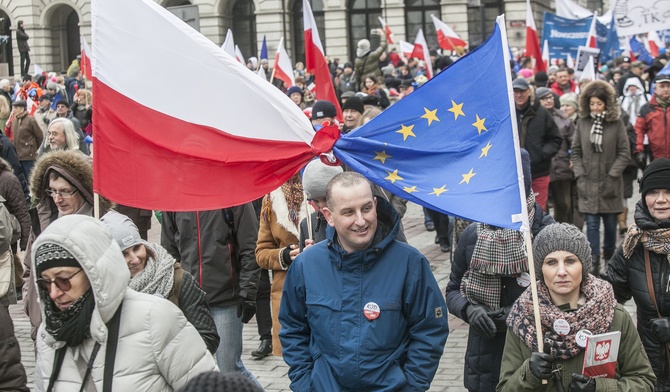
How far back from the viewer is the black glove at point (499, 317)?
5.29 m

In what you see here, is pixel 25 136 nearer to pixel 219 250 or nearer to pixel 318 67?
pixel 318 67

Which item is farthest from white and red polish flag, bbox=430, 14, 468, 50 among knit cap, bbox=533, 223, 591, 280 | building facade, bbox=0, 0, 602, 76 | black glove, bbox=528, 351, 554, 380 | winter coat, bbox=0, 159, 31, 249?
black glove, bbox=528, 351, 554, 380

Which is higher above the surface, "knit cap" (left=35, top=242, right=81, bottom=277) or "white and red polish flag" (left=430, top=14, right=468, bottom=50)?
"white and red polish flag" (left=430, top=14, right=468, bottom=50)

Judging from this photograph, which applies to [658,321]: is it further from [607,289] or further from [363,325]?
[363,325]

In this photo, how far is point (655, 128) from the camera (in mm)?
12055

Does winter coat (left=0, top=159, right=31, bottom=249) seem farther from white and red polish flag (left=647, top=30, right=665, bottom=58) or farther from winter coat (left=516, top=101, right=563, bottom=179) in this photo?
white and red polish flag (left=647, top=30, right=665, bottom=58)

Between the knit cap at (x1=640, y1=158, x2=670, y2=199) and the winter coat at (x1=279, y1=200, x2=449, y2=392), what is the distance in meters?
1.72

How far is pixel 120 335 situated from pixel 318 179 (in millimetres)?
1877

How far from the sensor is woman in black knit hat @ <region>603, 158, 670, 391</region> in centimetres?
545

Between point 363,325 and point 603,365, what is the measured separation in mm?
1014

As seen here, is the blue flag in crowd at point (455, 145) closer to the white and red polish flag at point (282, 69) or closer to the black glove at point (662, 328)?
the black glove at point (662, 328)

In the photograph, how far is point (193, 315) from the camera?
15.7ft

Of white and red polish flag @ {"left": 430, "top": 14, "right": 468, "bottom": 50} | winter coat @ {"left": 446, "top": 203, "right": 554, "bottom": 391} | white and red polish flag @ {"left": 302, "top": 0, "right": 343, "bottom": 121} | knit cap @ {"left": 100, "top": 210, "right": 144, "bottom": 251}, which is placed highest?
white and red polish flag @ {"left": 430, "top": 14, "right": 468, "bottom": 50}

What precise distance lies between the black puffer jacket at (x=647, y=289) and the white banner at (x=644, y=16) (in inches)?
528
